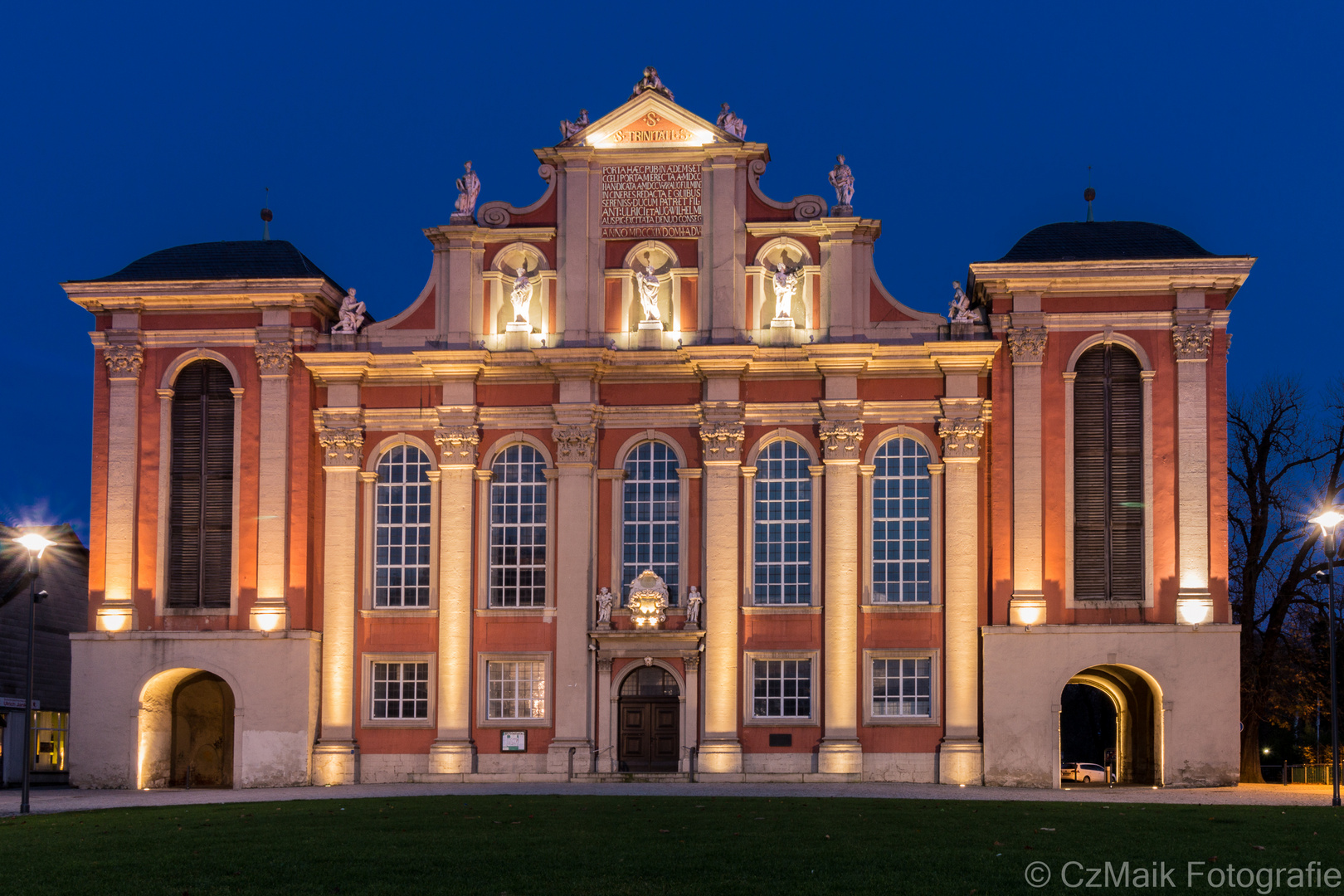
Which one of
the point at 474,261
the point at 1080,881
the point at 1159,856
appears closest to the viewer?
the point at 1080,881

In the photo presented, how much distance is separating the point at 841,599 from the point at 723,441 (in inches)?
194

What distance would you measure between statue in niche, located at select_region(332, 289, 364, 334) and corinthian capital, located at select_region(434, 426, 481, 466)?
3725 mm

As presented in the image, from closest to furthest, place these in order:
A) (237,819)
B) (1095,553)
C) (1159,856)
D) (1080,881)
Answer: (1080,881)
(1159,856)
(237,819)
(1095,553)

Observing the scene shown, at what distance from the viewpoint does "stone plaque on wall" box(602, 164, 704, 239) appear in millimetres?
38844

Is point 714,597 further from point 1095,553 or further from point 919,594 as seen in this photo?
point 1095,553

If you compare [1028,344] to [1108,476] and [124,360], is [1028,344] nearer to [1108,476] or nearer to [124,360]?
[1108,476]

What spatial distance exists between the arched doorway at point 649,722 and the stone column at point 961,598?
662 centimetres

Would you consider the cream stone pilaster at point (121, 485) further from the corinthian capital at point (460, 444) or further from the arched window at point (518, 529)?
the arched window at point (518, 529)

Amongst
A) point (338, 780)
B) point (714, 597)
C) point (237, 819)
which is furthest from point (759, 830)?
point (338, 780)

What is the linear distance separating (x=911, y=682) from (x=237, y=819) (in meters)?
18.4

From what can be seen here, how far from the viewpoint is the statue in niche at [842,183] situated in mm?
38281

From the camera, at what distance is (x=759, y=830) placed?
817 inches

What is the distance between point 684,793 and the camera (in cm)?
3042

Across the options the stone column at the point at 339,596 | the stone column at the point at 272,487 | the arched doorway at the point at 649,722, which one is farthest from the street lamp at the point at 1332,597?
the stone column at the point at 272,487
